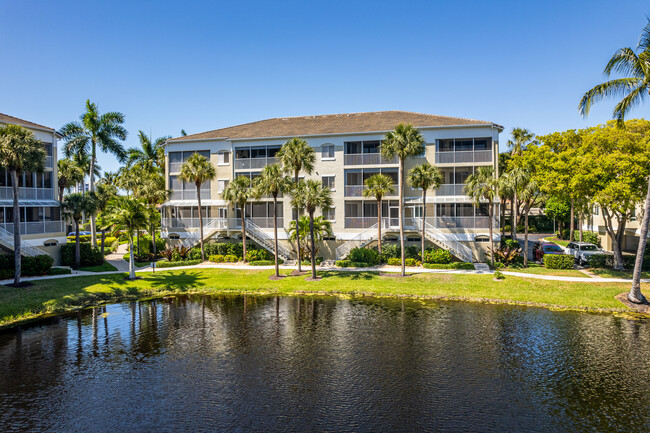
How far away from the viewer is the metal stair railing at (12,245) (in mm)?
30002

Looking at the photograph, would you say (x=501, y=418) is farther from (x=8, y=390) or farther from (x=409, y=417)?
(x=8, y=390)

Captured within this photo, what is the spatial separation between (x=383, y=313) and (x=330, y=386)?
31.1 feet

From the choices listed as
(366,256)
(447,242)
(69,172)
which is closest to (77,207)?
(69,172)

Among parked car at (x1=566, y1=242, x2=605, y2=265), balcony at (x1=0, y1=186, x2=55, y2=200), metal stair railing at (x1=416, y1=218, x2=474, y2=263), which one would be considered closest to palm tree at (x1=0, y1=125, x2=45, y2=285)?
balcony at (x1=0, y1=186, x2=55, y2=200)

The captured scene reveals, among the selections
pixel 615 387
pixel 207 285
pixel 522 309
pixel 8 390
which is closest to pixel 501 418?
pixel 615 387

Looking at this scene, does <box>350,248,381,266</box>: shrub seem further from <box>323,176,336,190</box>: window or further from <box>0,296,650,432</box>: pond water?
<box>0,296,650,432</box>: pond water

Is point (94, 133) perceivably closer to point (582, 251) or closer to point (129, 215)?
point (129, 215)

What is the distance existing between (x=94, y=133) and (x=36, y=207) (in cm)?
1110

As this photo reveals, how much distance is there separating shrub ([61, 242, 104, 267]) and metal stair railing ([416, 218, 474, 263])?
1156 inches

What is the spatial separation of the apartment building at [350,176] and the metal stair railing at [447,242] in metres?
0.09

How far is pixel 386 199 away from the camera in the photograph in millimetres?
38375

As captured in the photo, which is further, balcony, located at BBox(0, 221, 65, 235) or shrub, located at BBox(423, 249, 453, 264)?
shrub, located at BBox(423, 249, 453, 264)

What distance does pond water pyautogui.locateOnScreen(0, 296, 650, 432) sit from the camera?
12016 mm

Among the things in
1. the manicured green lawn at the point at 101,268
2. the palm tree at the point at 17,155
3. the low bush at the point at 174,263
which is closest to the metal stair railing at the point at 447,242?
the low bush at the point at 174,263
